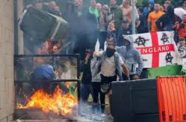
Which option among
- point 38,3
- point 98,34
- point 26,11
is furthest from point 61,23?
point 98,34

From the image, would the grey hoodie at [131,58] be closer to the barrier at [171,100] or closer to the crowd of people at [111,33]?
the crowd of people at [111,33]

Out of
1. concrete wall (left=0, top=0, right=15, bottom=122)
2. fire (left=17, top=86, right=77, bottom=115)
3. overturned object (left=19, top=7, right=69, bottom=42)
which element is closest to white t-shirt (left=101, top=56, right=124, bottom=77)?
overturned object (left=19, top=7, right=69, bottom=42)

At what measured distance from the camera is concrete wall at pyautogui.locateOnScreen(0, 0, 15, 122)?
7645 millimetres

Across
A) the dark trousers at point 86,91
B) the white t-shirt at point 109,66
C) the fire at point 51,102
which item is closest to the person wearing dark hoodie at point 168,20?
the white t-shirt at point 109,66

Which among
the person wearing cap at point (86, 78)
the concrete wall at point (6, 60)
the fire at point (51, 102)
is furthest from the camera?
the person wearing cap at point (86, 78)

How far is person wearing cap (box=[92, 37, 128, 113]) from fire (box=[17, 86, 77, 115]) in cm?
204

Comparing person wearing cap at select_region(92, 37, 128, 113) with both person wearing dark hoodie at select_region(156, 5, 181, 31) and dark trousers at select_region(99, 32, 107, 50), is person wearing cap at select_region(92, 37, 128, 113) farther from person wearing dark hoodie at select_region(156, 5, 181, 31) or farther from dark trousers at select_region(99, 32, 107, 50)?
person wearing dark hoodie at select_region(156, 5, 181, 31)

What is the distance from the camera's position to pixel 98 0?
A: 1429 cm

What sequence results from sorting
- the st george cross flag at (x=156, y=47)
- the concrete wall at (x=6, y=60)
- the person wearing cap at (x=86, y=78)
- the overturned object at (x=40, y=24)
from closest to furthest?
the concrete wall at (x=6, y=60)
the overturned object at (x=40, y=24)
the person wearing cap at (x=86, y=78)
the st george cross flag at (x=156, y=47)

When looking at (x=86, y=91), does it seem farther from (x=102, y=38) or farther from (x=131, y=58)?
(x=102, y=38)

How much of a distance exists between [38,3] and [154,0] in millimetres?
4077

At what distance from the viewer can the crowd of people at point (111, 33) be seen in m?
11.1

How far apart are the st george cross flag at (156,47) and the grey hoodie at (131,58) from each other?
109cm

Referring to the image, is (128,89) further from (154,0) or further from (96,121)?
(154,0)
